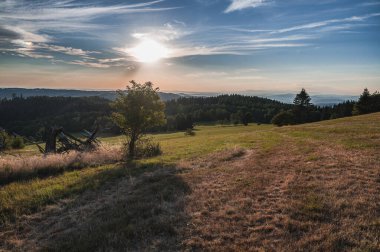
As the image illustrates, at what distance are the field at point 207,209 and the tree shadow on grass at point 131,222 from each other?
0.10ft

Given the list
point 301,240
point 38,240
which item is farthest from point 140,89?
point 301,240

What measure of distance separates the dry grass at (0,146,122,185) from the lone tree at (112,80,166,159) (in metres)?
3.81

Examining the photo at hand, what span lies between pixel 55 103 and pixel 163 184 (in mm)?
193966

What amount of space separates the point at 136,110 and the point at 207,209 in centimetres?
1621

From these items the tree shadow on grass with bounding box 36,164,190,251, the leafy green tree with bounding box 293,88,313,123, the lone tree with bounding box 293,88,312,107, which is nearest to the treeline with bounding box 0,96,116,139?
the leafy green tree with bounding box 293,88,313,123

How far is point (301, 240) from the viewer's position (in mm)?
6637

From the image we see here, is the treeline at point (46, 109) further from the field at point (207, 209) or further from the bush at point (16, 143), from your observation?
the field at point (207, 209)

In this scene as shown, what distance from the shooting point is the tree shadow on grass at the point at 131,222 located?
23.5ft

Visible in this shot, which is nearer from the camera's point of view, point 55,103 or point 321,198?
point 321,198

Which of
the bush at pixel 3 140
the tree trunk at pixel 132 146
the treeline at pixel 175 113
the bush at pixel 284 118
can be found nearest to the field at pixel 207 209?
the tree trunk at pixel 132 146

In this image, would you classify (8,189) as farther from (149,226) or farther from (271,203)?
(271,203)

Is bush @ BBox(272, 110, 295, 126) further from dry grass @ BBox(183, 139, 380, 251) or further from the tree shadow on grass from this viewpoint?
the tree shadow on grass

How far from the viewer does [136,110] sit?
2389cm

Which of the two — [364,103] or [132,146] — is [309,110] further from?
[132,146]
